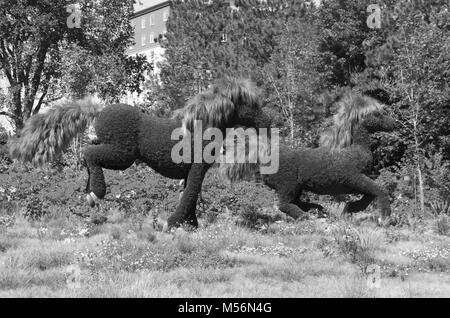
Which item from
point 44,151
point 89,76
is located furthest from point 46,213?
point 89,76

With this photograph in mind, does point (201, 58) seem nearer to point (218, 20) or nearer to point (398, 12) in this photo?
point (218, 20)

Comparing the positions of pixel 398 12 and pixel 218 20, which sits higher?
pixel 218 20

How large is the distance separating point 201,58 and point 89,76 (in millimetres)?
4662

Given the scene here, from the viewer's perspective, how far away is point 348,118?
8156mm

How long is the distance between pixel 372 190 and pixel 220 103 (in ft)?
8.84

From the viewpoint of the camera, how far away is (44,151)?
7.52 meters

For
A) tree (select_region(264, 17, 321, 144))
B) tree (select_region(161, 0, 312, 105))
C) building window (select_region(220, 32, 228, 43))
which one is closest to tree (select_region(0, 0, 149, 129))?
tree (select_region(161, 0, 312, 105))

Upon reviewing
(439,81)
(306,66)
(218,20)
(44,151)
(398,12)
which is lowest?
(44,151)

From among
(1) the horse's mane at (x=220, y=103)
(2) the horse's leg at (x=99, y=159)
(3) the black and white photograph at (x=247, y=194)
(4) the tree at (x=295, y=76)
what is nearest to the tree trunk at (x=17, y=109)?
(3) the black and white photograph at (x=247, y=194)

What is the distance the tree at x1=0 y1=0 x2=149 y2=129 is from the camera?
71.8 feet

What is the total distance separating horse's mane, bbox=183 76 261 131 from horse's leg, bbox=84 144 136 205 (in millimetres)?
967

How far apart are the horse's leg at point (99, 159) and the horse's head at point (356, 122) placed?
Answer: 3237 millimetres

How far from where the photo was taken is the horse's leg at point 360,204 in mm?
8059
